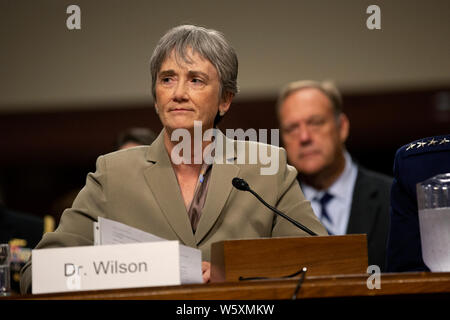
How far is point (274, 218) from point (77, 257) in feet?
2.52

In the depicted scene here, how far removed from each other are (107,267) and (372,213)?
2138 mm

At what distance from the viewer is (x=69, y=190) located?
6.79m

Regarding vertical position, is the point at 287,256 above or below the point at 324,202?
below

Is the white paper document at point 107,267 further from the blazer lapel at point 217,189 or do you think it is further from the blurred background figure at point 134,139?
the blurred background figure at point 134,139

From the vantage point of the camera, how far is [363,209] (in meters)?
3.41

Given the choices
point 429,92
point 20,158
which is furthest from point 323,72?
point 20,158

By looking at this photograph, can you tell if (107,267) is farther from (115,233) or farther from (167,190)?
(167,190)

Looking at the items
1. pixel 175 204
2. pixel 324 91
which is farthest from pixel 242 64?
pixel 175 204

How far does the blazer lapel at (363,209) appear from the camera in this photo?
3354 mm

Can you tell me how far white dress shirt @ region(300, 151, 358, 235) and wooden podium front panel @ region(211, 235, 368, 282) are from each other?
5.79 feet

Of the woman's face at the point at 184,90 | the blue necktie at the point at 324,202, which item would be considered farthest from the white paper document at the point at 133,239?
the blue necktie at the point at 324,202

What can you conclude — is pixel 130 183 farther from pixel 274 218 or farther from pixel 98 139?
pixel 98 139

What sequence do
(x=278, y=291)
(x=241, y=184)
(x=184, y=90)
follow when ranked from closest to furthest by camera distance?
(x=278, y=291)
(x=241, y=184)
(x=184, y=90)
